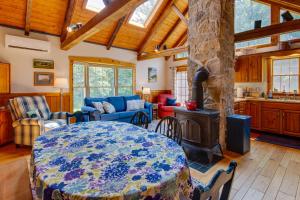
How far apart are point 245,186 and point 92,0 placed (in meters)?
5.36

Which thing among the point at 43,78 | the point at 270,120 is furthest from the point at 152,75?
the point at 270,120

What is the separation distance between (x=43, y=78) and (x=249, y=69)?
19.0 ft

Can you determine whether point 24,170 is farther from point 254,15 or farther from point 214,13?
point 254,15

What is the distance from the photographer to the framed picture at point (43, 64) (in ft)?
15.0

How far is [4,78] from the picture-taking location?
12.8 feet

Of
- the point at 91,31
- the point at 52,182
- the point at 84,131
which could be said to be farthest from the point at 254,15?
the point at 52,182

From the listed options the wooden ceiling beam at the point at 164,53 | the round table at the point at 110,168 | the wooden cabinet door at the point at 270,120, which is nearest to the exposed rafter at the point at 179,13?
the wooden ceiling beam at the point at 164,53

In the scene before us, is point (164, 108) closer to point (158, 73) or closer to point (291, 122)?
point (158, 73)

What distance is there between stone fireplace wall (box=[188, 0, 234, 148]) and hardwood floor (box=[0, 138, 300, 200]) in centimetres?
64

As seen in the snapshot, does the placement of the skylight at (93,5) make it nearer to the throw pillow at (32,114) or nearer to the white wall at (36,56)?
the white wall at (36,56)

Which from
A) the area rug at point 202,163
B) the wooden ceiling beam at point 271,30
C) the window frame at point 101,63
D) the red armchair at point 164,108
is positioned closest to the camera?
the area rug at point 202,163

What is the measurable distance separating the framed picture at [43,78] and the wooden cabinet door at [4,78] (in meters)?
0.67

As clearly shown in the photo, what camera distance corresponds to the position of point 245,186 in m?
2.16

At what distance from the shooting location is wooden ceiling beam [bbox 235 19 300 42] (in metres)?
3.20
